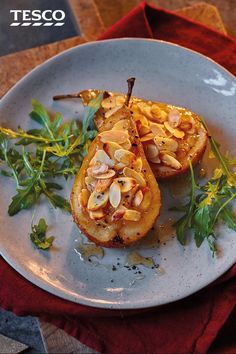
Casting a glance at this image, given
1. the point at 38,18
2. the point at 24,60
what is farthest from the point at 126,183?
the point at 38,18

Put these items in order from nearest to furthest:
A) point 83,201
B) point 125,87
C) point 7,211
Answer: point 83,201
point 7,211
point 125,87

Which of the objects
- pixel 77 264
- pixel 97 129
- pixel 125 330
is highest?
pixel 97 129

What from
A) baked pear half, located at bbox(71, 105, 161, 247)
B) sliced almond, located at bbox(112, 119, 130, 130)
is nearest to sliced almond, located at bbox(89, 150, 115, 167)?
baked pear half, located at bbox(71, 105, 161, 247)

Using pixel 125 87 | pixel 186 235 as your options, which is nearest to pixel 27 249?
pixel 186 235

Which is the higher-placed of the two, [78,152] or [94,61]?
[94,61]

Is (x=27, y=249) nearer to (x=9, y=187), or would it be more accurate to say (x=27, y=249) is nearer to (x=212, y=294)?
(x=9, y=187)

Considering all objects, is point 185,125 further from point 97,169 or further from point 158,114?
point 97,169

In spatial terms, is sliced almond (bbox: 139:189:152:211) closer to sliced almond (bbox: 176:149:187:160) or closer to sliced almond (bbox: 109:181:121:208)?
sliced almond (bbox: 109:181:121:208)
